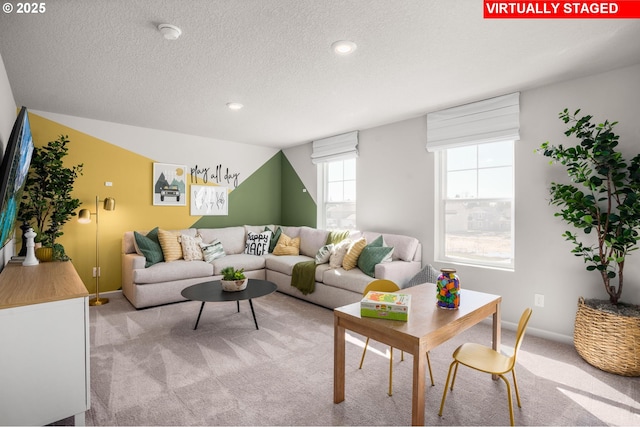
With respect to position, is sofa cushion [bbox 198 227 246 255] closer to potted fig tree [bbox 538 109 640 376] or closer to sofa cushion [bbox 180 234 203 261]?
sofa cushion [bbox 180 234 203 261]

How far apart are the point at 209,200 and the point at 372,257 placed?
3144 millimetres

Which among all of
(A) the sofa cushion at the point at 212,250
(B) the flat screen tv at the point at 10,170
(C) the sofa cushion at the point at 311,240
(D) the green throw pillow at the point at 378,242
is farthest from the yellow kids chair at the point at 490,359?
(A) the sofa cushion at the point at 212,250

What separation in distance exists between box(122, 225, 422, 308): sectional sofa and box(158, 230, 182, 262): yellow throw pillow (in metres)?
0.06

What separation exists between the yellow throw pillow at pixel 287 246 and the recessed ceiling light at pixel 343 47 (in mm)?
Answer: 3414

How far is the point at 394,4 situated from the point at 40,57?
110 inches

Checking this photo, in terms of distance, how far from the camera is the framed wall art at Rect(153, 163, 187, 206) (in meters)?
5.03

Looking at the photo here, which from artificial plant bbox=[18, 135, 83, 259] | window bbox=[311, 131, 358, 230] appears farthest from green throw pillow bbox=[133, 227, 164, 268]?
window bbox=[311, 131, 358, 230]

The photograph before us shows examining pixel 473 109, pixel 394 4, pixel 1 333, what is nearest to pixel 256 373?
pixel 1 333

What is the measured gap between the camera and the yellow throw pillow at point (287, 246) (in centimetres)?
532

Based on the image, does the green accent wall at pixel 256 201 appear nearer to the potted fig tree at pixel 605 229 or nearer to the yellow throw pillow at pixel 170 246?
the yellow throw pillow at pixel 170 246

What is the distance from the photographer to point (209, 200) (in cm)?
559

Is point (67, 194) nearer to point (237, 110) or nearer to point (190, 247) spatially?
point (190, 247)

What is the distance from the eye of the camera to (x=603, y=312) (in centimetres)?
256

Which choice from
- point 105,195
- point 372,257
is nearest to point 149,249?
point 105,195
